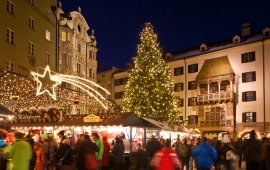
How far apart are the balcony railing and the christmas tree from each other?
10379 millimetres

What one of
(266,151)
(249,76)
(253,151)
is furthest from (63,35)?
(253,151)

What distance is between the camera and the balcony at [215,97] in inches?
2010

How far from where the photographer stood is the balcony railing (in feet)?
168

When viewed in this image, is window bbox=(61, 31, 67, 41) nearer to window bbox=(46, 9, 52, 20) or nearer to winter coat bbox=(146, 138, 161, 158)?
window bbox=(46, 9, 52, 20)

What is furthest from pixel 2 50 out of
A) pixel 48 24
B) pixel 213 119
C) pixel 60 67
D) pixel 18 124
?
pixel 213 119

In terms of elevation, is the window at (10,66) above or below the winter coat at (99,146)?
above

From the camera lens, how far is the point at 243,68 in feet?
167

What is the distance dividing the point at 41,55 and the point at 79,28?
44.2ft

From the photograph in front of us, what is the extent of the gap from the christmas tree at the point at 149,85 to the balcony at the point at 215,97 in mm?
10379

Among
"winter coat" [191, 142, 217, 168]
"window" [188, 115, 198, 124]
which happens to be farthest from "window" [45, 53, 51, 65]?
"winter coat" [191, 142, 217, 168]

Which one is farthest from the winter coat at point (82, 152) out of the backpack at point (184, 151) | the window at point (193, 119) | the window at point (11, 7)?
the window at point (193, 119)

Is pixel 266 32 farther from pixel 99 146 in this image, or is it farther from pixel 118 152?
pixel 99 146

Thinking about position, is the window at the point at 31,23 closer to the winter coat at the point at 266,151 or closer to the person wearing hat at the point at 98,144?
the person wearing hat at the point at 98,144

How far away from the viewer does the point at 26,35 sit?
36.5 metres
